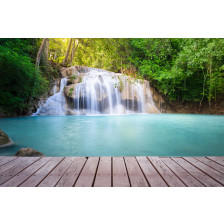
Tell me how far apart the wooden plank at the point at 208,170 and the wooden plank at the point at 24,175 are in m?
1.43

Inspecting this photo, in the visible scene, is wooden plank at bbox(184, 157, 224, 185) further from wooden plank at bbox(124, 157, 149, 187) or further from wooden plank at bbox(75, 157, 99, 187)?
wooden plank at bbox(75, 157, 99, 187)

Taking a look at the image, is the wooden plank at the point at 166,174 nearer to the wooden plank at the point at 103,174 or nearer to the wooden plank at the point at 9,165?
the wooden plank at the point at 103,174

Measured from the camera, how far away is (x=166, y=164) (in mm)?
1544

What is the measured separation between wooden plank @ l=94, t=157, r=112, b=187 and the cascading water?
732 centimetres

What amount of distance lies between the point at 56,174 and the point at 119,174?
1.67 feet

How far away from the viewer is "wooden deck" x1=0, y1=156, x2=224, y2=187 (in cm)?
120

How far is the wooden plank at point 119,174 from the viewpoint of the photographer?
3.94ft

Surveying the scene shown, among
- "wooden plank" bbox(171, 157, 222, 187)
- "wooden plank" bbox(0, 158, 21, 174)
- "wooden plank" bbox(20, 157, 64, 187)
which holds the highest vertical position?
"wooden plank" bbox(0, 158, 21, 174)

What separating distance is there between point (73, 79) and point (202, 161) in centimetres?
899

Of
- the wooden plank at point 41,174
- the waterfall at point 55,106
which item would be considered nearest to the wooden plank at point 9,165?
the wooden plank at point 41,174

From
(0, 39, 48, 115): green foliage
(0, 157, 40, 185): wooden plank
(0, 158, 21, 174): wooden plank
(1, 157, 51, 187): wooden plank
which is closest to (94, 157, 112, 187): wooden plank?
(1, 157, 51, 187): wooden plank

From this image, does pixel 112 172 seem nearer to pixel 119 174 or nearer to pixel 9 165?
pixel 119 174
